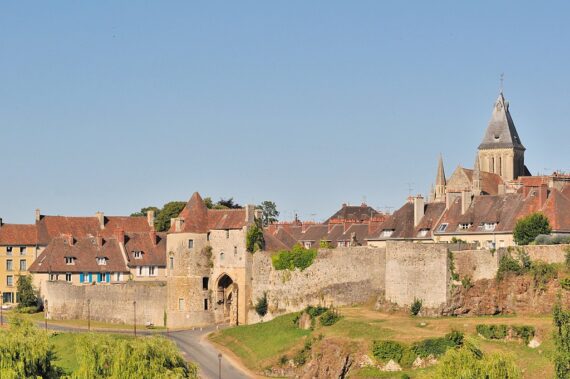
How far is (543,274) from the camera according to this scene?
69438 millimetres

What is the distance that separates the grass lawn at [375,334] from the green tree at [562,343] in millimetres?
5794

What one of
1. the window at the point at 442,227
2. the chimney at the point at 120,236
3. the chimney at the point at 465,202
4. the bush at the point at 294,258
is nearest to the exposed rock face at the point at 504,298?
the window at the point at 442,227

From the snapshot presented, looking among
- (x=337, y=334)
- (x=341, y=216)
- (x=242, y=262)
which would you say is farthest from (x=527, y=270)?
(x=341, y=216)

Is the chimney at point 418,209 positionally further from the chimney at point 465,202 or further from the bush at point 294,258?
the bush at point 294,258

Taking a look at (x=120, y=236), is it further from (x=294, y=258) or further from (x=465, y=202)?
(x=465, y=202)

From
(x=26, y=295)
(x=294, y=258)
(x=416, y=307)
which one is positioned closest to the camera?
(x=416, y=307)

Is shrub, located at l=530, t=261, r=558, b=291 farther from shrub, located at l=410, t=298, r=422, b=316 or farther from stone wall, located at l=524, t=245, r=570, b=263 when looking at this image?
shrub, located at l=410, t=298, r=422, b=316

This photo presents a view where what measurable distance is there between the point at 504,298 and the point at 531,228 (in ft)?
23.2

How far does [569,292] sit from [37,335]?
91.7 feet

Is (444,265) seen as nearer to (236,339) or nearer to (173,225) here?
(236,339)

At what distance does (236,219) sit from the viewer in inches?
3403

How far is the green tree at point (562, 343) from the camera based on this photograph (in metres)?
52.5

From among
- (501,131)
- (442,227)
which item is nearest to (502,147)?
(501,131)

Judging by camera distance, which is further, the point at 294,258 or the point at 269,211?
the point at 269,211
